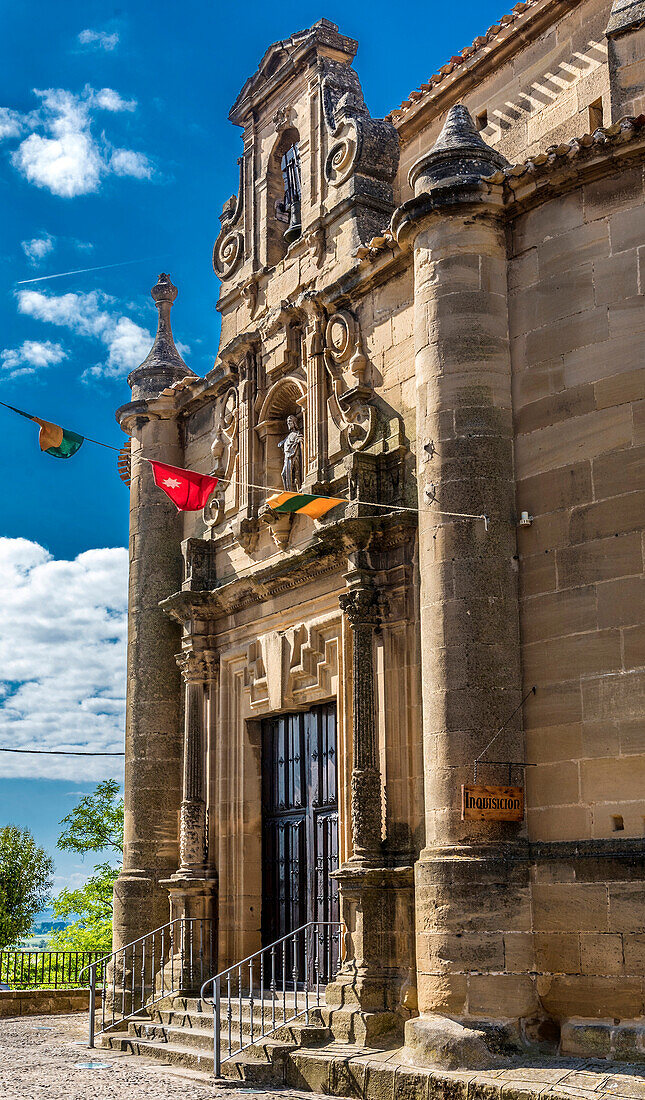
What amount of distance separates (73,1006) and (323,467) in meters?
8.45

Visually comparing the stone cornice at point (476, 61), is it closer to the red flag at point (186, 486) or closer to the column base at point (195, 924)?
the red flag at point (186, 486)

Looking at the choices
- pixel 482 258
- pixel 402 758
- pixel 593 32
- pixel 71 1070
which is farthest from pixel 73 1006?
pixel 593 32

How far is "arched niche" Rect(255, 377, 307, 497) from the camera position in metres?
14.5

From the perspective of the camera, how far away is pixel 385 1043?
10.3 meters

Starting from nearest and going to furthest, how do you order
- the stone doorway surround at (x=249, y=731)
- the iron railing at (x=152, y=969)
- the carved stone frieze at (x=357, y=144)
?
the stone doorway surround at (x=249, y=731), the iron railing at (x=152, y=969), the carved stone frieze at (x=357, y=144)

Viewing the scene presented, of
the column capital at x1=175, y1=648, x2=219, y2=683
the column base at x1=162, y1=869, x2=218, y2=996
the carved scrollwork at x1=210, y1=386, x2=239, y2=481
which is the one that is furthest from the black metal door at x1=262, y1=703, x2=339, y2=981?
the carved scrollwork at x1=210, y1=386, x2=239, y2=481

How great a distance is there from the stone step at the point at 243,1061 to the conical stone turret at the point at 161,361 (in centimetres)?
838

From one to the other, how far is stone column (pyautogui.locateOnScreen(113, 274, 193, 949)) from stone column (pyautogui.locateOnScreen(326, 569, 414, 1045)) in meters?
4.74

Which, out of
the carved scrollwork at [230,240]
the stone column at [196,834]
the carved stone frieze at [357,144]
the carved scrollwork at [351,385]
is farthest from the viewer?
the carved scrollwork at [230,240]

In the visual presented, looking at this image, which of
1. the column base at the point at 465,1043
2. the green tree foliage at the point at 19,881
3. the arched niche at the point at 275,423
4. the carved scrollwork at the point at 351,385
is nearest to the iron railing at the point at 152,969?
the column base at the point at 465,1043

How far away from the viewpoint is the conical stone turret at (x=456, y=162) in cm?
1090

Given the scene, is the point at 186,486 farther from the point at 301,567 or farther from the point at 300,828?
the point at 300,828

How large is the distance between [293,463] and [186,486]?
152 cm

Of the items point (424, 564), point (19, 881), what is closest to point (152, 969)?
point (424, 564)
